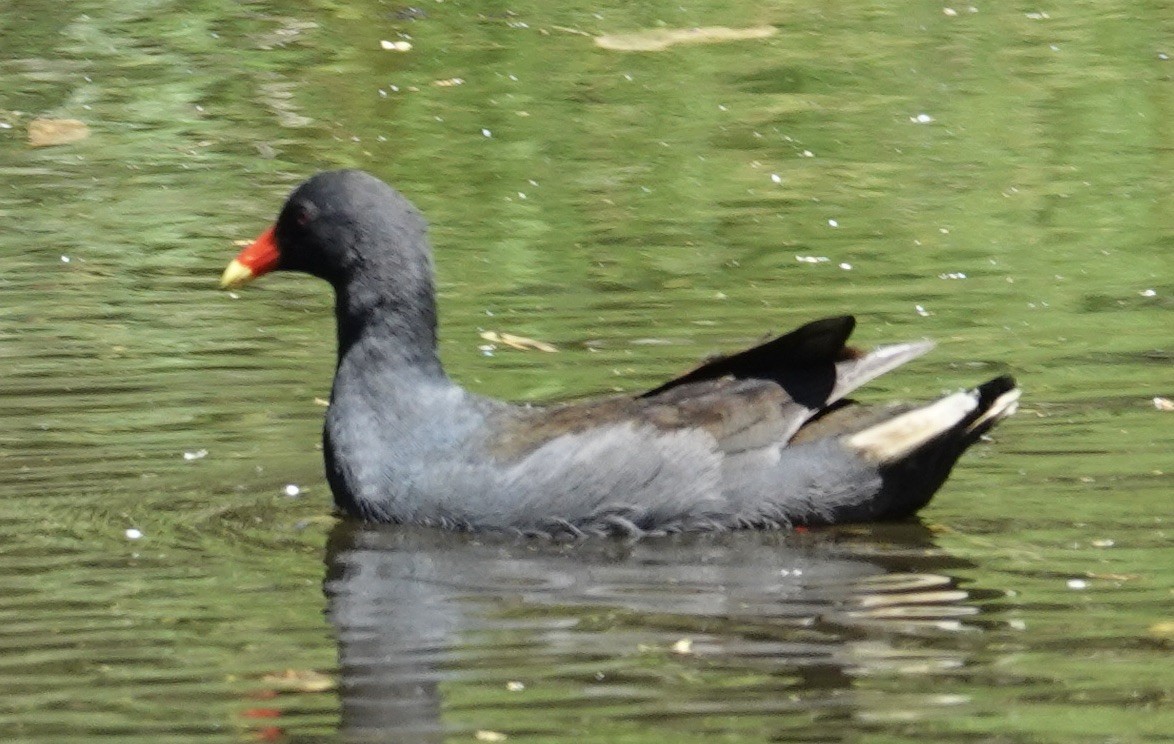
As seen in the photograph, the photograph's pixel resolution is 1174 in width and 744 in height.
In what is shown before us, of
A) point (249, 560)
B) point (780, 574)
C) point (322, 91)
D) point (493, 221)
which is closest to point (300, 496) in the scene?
point (249, 560)

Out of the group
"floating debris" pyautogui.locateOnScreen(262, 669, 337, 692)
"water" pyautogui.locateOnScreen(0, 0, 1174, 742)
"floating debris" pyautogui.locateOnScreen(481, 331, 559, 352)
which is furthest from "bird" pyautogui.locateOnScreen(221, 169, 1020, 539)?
"floating debris" pyautogui.locateOnScreen(481, 331, 559, 352)

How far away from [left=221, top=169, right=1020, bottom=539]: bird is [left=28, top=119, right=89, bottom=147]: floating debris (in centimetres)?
622

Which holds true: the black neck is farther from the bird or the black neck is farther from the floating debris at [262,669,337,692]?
the floating debris at [262,669,337,692]

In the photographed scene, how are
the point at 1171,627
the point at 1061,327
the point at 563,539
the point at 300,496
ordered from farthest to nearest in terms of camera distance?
the point at 1061,327 → the point at 300,496 → the point at 563,539 → the point at 1171,627

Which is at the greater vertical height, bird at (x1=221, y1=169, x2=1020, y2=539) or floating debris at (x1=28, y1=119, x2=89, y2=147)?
bird at (x1=221, y1=169, x2=1020, y2=539)

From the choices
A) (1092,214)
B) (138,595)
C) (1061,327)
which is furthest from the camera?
(1092,214)

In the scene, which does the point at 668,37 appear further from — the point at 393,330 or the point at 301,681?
the point at 301,681

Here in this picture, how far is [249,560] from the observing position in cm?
645

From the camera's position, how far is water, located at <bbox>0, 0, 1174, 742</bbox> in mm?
5230

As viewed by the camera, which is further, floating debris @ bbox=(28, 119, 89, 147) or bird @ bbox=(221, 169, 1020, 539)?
floating debris @ bbox=(28, 119, 89, 147)

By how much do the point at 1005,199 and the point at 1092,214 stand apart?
491 mm

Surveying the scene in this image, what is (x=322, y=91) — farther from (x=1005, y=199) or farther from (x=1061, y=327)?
(x=1061, y=327)

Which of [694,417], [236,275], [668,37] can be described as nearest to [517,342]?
[236,275]

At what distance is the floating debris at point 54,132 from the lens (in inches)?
496
